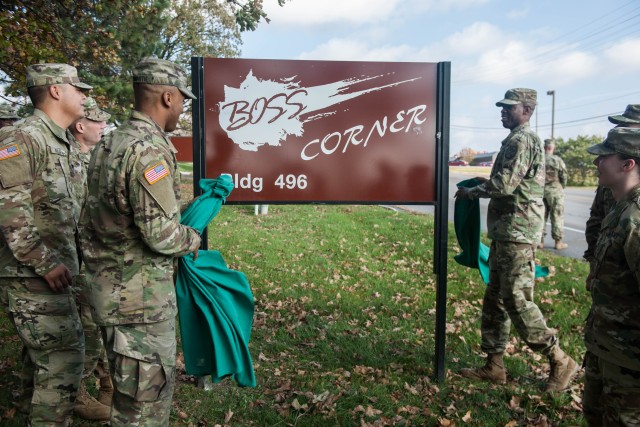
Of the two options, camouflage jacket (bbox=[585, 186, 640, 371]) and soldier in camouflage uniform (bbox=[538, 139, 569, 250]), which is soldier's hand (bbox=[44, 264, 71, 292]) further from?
soldier in camouflage uniform (bbox=[538, 139, 569, 250])

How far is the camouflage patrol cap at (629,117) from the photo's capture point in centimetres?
364

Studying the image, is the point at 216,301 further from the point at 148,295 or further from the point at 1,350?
the point at 1,350

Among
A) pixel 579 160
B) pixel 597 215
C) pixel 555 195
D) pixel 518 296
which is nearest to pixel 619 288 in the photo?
pixel 518 296

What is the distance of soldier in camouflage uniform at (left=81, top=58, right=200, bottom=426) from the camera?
2424mm

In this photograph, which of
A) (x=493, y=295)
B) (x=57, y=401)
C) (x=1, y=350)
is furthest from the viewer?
(x=1, y=350)

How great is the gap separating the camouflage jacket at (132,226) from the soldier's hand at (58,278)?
0.45 m

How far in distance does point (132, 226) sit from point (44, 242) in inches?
41.9

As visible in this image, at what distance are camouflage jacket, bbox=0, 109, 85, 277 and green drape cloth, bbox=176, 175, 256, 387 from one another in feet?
2.61


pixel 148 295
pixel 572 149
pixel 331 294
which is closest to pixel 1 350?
pixel 148 295

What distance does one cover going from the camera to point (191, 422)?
→ 12.1ft

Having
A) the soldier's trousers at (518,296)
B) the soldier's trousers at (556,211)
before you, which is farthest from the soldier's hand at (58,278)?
the soldier's trousers at (556,211)

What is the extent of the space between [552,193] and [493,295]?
728cm

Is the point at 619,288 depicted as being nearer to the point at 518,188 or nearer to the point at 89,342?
the point at 518,188

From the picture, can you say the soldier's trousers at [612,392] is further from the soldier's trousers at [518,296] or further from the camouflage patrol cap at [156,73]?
the camouflage patrol cap at [156,73]
